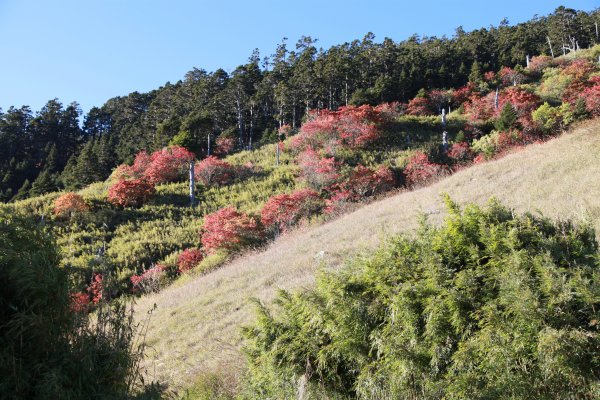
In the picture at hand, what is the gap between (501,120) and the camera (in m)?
31.9

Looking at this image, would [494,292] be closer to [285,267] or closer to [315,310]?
[315,310]

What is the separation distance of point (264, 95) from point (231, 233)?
123 feet

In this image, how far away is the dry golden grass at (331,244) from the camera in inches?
289

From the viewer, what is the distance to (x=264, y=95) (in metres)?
53.1

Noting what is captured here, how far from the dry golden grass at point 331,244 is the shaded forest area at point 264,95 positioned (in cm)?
2917

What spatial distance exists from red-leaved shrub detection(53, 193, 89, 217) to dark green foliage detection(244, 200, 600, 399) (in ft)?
77.7

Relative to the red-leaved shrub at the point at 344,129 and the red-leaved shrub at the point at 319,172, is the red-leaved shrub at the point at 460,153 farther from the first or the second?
the red-leaved shrub at the point at 319,172

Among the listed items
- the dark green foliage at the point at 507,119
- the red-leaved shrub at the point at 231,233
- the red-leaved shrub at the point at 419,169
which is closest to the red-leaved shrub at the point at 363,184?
the red-leaved shrub at the point at 419,169

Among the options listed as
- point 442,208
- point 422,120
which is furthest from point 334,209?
point 422,120

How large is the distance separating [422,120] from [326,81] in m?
16.1

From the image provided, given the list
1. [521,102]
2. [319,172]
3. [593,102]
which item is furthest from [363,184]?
[593,102]

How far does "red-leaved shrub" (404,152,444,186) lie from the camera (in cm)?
2598

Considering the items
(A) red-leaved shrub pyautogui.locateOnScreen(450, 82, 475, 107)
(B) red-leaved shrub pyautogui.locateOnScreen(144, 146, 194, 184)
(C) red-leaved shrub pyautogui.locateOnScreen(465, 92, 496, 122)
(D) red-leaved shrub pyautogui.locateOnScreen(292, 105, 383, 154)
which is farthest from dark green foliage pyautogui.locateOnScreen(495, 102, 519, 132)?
(B) red-leaved shrub pyautogui.locateOnScreen(144, 146, 194, 184)

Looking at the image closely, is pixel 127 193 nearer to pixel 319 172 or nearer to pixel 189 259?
pixel 189 259
